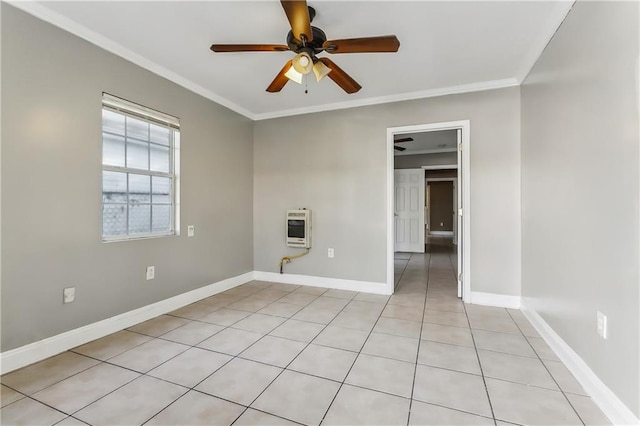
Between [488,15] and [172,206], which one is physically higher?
[488,15]

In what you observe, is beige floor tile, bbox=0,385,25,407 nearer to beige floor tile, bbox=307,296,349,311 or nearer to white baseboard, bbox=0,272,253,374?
white baseboard, bbox=0,272,253,374

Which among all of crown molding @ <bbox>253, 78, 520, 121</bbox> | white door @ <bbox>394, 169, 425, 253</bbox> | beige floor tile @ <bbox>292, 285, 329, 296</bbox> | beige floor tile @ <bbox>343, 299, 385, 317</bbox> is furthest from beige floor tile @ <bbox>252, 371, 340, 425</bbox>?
white door @ <bbox>394, 169, 425, 253</bbox>

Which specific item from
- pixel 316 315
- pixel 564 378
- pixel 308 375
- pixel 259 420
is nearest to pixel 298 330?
pixel 316 315

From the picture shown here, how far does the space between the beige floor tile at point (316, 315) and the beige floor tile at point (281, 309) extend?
8cm

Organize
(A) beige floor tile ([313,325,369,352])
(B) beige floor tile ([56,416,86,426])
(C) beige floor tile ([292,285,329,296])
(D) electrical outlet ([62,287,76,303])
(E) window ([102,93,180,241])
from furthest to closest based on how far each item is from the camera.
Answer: (C) beige floor tile ([292,285,329,296]) → (E) window ([102,93,180,241]) → (A) beige floor tile ([313,325,369,352]) → (D) electrical outlet ([62,287,76,303]) → (B) beige floor tile ([56,416,86,426])

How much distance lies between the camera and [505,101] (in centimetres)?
317

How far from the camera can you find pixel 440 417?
1487 millimetres

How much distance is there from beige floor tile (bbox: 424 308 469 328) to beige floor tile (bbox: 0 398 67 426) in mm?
2777

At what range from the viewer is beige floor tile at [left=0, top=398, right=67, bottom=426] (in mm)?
1453

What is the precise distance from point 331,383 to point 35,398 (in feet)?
5.63

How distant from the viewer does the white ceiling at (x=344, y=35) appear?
203 centimetres

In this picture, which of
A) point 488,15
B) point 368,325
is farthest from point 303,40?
point 368,325

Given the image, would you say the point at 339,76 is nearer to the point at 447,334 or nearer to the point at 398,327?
the point at 398,327

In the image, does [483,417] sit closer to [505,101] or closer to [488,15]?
[488,15]
